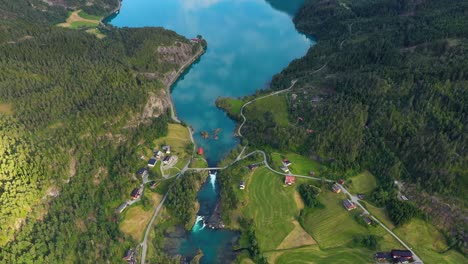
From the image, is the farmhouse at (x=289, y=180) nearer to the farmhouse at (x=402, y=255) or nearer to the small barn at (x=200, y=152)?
the small barn at (x=200, y=152)

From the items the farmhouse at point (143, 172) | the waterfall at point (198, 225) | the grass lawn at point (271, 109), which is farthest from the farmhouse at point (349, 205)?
the farmhouse at point (143, 172)

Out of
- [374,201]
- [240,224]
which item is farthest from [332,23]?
[240,224]

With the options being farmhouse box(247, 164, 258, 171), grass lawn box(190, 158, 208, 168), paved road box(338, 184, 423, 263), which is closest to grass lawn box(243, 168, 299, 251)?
farmhouse box(247, 164, 258, 171)

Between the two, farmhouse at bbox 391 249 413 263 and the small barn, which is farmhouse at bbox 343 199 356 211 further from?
the small barn

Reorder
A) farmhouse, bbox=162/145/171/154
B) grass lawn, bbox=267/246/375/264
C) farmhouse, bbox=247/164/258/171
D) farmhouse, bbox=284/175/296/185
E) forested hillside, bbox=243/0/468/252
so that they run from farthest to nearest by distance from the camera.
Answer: farmhouse, bbox=162/145/171/154 < farmhouse, bbox=247/164/258/171 < farmhouse, bbox=284/175/296/185 < forested hillside, bbox=243/0/468/252 < grass lawn, bbox=267/246/375/264

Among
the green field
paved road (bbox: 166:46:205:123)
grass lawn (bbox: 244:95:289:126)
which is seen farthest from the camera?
paved road (bbox: 166:46:205:123)

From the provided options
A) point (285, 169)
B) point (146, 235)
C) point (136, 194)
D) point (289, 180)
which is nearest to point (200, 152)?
point (136, 194)
